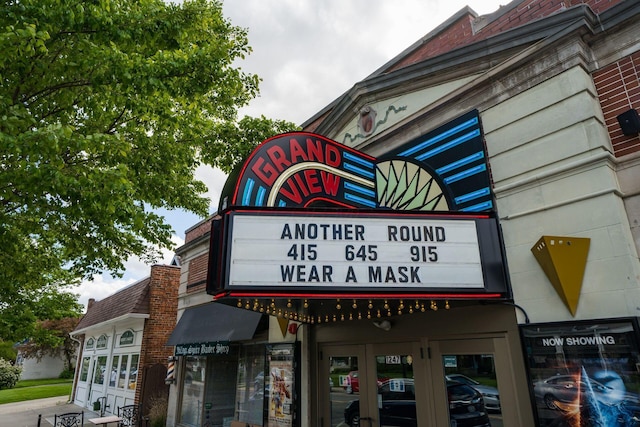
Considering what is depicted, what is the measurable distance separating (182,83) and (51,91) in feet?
6.63

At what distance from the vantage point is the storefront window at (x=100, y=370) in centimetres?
1876

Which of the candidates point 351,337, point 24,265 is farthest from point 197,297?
point 351,337

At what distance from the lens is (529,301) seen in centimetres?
488

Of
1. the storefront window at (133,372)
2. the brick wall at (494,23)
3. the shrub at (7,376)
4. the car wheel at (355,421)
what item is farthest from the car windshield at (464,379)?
the shrub at (7,376)

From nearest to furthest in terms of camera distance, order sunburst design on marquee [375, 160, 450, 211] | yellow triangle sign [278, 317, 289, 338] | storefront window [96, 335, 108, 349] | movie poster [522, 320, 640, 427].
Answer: movie poster [522, 320, 640, 427], sunburst design on marquee [375, 160, 450, 211], yellow triangle sign [278, 317, 289, 338], storefront window [96, 335, 108, 349]

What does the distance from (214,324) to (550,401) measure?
8283 millimetres

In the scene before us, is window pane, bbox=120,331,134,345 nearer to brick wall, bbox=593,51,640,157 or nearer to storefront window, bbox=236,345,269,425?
storefront window, bbox=236,345,269,425

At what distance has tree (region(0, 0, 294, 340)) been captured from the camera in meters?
A: 5.27

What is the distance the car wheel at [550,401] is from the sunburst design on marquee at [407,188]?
2850mm

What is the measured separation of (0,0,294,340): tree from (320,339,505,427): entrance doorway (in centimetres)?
462

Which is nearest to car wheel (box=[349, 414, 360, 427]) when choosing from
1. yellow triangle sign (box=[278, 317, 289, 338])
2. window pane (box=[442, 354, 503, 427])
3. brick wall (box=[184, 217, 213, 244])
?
window pane (box=[442, 354, 503, 427])

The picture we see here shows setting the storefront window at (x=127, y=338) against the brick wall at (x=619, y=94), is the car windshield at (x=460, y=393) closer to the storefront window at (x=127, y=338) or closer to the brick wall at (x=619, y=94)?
the brick wall at (x=619, y=94)

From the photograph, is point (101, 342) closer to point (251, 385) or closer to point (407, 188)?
point (251, 385)

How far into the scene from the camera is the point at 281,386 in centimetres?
823
